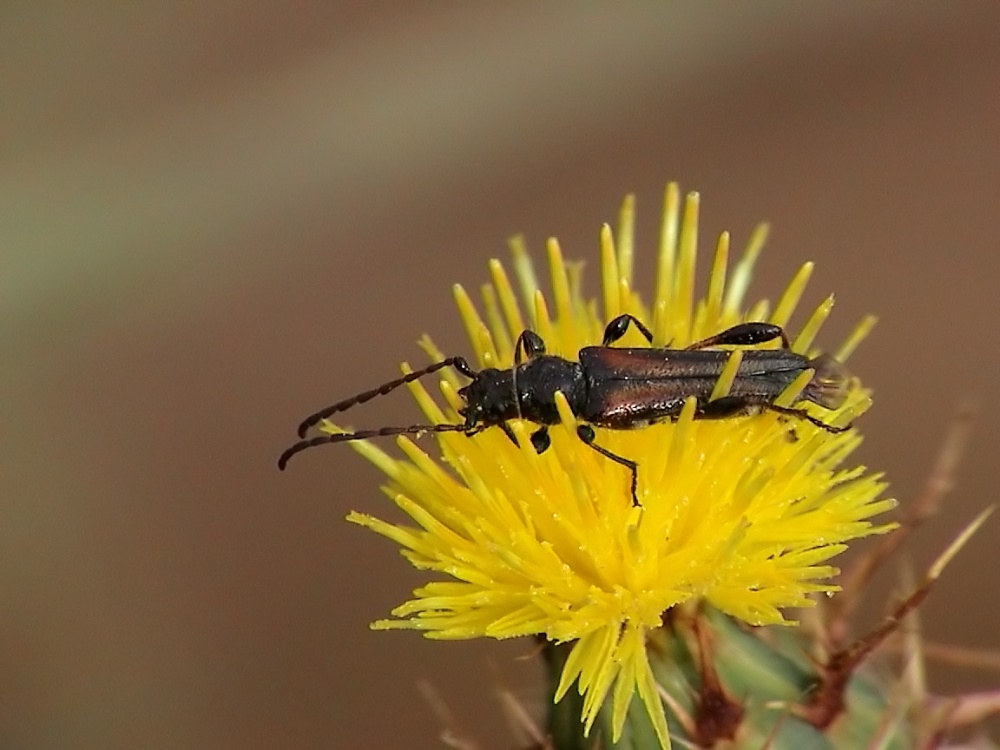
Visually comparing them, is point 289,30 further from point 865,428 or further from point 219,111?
point 865,428

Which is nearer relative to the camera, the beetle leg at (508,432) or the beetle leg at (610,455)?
the beetle leg at (610,455)

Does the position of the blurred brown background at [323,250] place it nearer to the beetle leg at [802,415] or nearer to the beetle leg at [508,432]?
the beetle leg at [508,432]

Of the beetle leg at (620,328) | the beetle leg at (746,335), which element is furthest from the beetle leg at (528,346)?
the beetle leg at (746,335)

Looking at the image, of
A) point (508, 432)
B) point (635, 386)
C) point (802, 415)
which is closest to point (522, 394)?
point (508, 432)

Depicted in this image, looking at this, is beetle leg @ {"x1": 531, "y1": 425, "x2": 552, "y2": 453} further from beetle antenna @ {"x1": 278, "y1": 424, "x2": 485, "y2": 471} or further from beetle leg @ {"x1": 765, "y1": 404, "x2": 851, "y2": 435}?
beetle leg @ {"x1": 765, "y1": 404, "x2": 851, "y2": 435}

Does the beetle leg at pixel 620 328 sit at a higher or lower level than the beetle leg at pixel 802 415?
higher

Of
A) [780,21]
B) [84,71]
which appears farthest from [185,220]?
[780,21]

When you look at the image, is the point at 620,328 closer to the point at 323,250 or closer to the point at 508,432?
the point at 508,432
